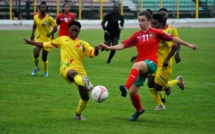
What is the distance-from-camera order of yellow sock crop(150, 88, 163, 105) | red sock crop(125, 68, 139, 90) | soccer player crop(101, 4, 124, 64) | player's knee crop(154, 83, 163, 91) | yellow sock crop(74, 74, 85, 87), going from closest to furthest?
red sock crop(125, 68, 139, 90) < yellow sock crop(74, 74, 85, 87) < yellow sock crop(150, 88, 163, 105) < player's knee crop(154, 83, 163, 91) < soccer player crop(101, 4, 124, 64)

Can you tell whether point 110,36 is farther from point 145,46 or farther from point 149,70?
point 149,70

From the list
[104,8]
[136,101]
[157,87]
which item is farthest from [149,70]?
[104,8]

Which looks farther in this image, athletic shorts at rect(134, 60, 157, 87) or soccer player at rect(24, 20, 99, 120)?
soccer player at rect(24, 20, 99, 120)

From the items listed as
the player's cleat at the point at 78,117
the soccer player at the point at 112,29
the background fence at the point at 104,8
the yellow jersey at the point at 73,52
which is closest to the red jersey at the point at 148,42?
the yellow jersey at the point at 73,52

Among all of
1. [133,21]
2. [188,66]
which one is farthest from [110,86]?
[133,21]

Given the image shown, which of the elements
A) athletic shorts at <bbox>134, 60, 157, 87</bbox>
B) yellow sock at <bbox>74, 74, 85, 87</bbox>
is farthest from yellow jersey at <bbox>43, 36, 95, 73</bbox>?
athletic shorts at <bbox>134, 60, 157, 87</bbox>

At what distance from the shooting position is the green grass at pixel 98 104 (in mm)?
11290

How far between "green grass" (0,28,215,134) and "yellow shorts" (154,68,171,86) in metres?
0.62

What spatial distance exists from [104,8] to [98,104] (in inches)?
1645

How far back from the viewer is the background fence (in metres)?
52.3

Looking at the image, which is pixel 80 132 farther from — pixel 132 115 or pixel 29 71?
pixel 29 71

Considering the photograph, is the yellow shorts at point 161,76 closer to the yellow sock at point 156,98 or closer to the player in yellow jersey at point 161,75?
the player in yellow jersey at point 161,75

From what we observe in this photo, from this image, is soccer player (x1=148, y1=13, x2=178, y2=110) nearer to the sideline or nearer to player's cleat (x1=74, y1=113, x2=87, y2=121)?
player's cleat (x1=74, y1=113, x2=87, y2=121)

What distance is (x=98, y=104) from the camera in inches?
574
